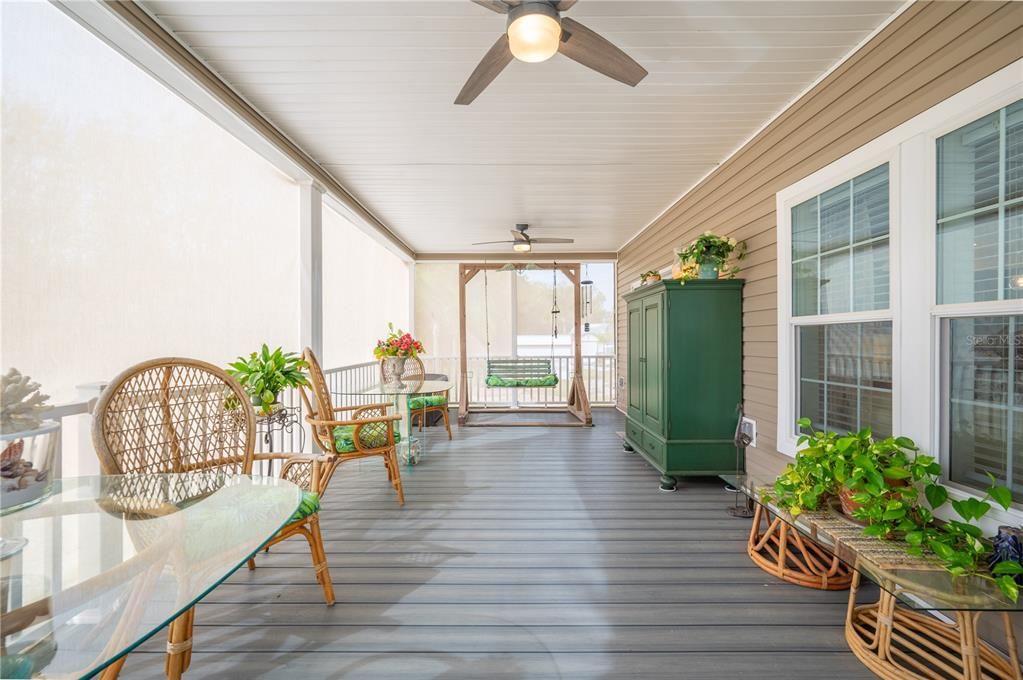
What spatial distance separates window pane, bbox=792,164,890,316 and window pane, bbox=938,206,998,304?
29 centimetres

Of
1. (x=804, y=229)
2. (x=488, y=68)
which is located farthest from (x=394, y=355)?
(x=804, y=229)

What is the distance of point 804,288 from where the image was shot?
2576mm

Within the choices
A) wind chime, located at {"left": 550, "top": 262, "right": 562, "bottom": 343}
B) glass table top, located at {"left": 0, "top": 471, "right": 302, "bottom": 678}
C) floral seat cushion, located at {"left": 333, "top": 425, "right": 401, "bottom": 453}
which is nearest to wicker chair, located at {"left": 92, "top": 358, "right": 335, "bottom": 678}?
glass table top, located at {"left": 0, "top": 471, "right": 302, "bottom": 678}

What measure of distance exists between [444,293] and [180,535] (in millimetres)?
6140

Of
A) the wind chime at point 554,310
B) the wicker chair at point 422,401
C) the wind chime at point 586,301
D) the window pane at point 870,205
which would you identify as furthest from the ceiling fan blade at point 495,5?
the wind chime at point 586,301

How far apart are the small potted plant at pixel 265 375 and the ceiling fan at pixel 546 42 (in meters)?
2.07

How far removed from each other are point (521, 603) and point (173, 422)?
1.66 meters

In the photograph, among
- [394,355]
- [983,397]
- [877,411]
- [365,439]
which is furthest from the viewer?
[394,355]

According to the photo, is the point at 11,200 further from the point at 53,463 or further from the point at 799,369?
the point at 799,369

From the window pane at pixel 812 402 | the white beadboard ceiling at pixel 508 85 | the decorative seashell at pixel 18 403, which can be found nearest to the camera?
the decorative seashell at pixel 18 403

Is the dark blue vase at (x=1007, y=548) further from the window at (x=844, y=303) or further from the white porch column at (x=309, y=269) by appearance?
the white porch column at (x=309, y=269)

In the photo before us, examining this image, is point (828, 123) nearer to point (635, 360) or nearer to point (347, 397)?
point (635, 360)

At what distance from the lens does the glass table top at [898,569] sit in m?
1.20

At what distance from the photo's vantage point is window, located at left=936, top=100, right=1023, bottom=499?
1463 millimetres
